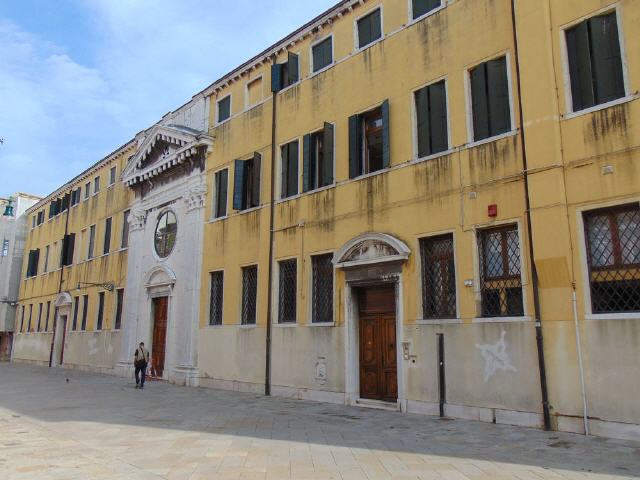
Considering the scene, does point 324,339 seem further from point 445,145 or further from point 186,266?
point 186,266

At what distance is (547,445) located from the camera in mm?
7871

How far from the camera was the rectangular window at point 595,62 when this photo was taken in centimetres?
923

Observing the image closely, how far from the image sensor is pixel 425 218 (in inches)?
457

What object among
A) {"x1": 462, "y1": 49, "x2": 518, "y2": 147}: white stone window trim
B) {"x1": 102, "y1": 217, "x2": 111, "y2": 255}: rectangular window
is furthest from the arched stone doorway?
{"x1": 102, "y1": 217, "x2": 111, "y2": 255}: rectangular window

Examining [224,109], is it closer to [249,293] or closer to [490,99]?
[249,293]

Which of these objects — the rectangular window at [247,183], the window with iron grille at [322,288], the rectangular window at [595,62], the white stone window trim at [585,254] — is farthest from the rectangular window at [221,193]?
the white stone window trim at [585,254]

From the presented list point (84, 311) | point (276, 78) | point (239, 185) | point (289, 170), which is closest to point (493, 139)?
point (289, 170)

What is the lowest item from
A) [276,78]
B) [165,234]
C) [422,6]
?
[165,234]

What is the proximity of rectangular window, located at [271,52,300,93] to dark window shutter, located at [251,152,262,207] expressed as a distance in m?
2.10

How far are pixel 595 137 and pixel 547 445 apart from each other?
5096 mm

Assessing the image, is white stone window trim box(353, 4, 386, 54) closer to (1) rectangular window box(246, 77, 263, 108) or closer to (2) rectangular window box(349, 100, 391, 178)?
(2) rectangular window box(349, 100, 391, 178)

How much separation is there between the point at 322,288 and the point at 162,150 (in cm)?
1075

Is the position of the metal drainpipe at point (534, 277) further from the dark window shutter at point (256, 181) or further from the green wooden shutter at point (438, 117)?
the dark window shutter at point (256, 181)

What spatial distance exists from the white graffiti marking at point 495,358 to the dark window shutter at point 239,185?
9260mm
